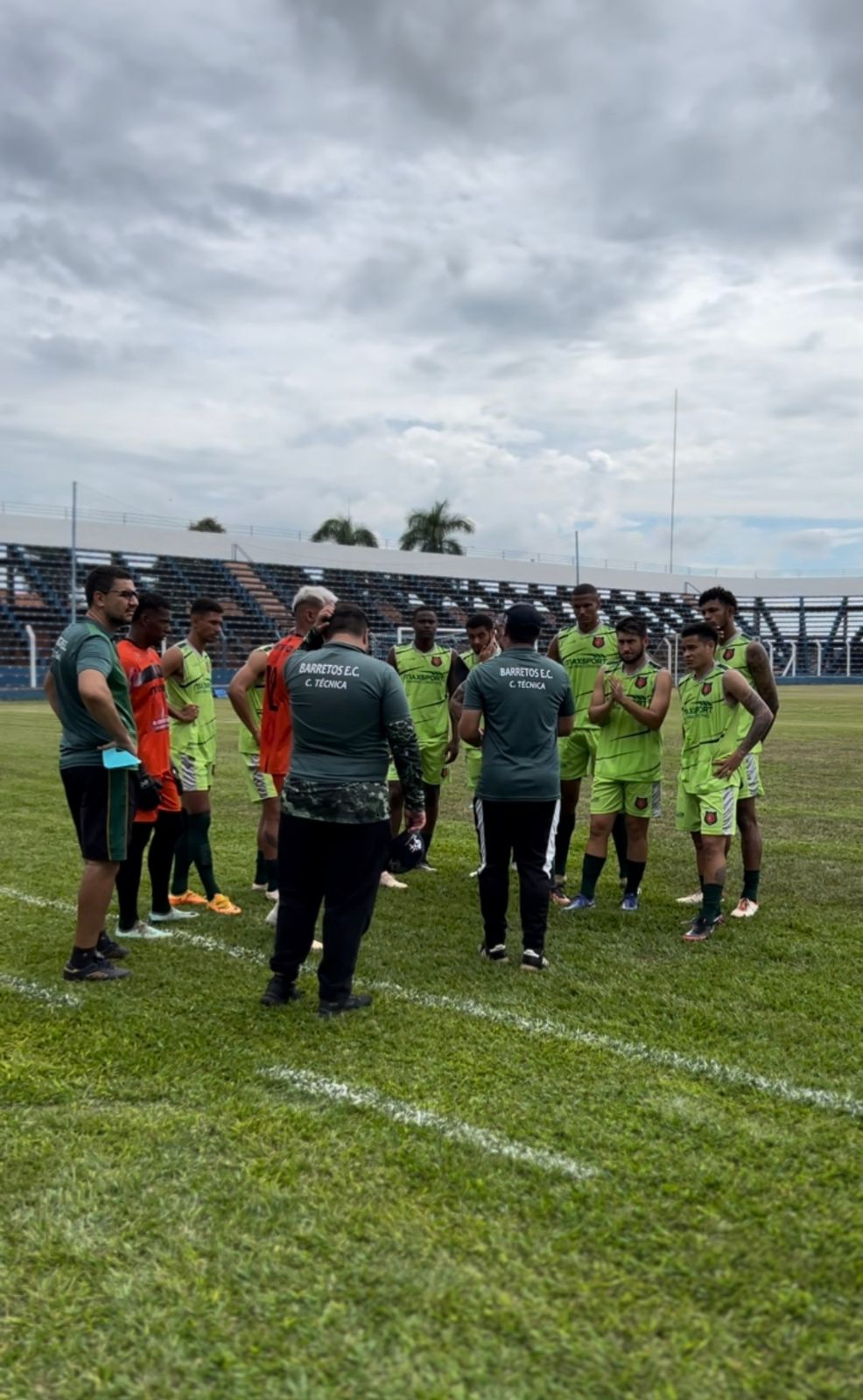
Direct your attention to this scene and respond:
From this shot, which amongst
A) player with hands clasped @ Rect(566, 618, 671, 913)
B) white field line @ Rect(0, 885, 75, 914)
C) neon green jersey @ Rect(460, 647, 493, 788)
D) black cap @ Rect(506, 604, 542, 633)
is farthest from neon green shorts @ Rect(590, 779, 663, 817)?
white field line @ Rect(0, 885, 75, 914)

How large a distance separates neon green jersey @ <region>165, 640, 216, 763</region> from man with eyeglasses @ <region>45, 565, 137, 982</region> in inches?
Result: 60.9

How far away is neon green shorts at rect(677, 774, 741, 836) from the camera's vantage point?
19.8 ft

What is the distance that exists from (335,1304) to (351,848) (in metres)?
2.27

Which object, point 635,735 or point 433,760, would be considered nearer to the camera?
point 635,735

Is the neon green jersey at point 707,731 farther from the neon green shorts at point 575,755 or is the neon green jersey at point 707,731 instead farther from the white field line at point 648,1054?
the white field line at point 648,1054

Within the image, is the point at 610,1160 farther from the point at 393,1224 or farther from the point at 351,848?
the point at 351,848

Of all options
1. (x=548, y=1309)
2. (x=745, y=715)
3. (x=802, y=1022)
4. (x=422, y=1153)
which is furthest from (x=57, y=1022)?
(x=745, y=715)

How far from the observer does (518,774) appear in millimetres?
5488

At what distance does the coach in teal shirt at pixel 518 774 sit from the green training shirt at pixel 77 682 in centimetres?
182

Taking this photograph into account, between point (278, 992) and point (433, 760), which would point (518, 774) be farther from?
point (433, 760)

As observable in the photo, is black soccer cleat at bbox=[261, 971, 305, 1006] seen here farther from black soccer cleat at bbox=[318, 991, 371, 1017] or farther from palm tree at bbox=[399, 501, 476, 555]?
palm tree at bbox=[399, 501, 476, 555]

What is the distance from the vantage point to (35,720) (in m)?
25.5

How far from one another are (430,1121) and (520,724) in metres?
2.43

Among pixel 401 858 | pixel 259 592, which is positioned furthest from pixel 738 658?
pixel 259 592
